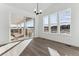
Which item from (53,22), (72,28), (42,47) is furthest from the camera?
(72,28)

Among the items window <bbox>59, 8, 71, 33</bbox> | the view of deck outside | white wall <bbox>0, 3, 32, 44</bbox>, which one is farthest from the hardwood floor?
white wall <bbox>0, 3, 32, 44</bbox>

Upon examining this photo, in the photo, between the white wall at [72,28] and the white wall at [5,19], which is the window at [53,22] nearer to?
the white wall at [72,28]

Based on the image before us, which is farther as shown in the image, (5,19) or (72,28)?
(5,19)

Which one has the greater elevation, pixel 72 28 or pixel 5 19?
pixel 5 19

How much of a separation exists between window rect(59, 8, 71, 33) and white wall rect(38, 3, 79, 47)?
17cm

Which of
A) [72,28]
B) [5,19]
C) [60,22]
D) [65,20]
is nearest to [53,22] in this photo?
[60,22]

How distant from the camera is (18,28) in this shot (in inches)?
118

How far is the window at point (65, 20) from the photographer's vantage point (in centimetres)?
309

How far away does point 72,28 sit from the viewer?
3.52 m

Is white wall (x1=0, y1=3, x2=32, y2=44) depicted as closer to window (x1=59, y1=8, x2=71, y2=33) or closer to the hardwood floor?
the hardwood floor

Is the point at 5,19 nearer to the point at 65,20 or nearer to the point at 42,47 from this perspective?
the point at 42,47

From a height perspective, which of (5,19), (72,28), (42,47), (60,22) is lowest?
(42,47)

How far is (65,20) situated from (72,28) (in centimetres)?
54

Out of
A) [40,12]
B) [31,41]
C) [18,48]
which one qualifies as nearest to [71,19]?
[40,12]
